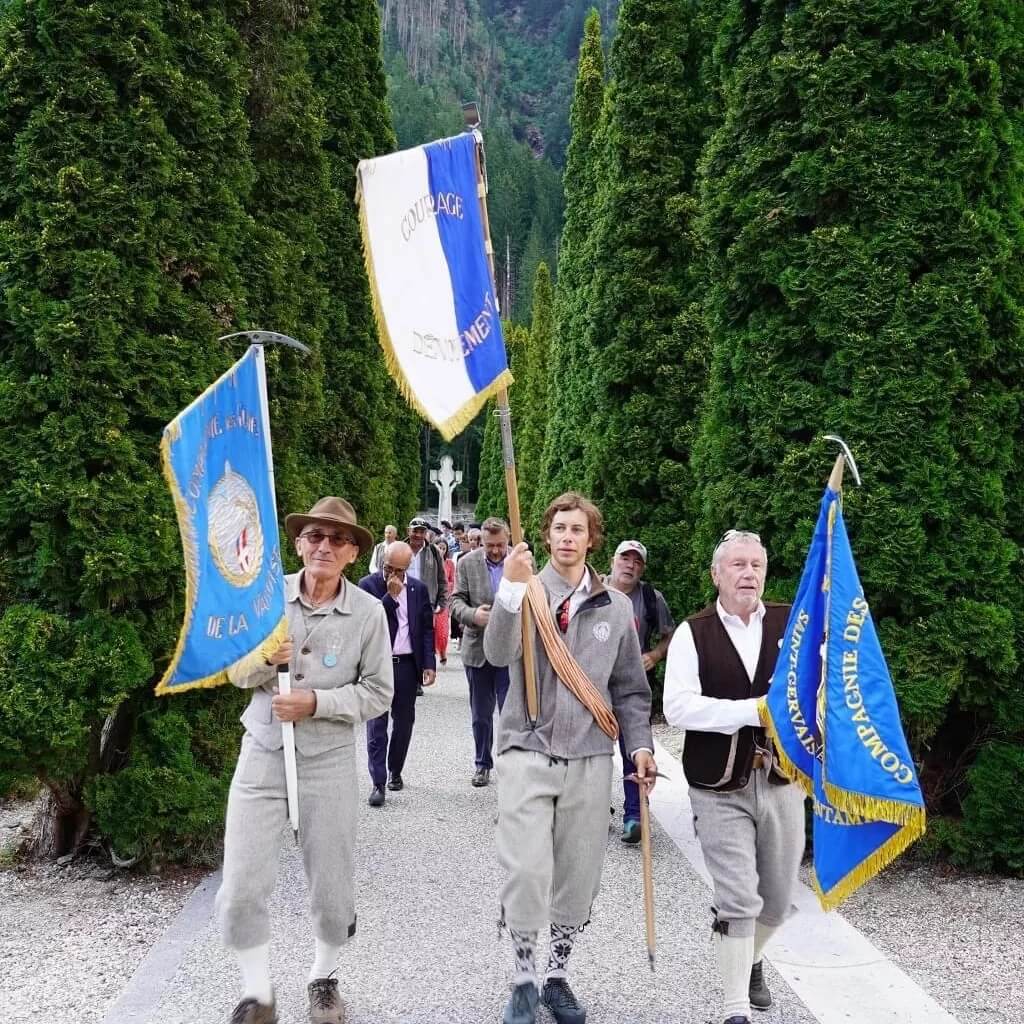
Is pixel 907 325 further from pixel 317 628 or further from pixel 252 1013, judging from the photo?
pixel 252 1013

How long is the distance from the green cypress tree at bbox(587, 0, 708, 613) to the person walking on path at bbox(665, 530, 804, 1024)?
726 centimetres

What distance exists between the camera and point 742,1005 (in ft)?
11.6

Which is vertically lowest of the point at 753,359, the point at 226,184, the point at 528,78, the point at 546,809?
the point at 546,809

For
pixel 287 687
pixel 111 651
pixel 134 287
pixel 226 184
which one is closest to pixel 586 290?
pixel 226 184

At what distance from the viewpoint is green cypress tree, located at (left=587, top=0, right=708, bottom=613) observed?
11.5 metres

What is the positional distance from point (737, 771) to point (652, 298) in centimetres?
882

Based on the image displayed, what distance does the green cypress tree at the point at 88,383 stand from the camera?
195 inches

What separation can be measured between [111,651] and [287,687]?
183cm

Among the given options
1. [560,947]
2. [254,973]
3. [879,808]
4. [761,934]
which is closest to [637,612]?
[761,934]

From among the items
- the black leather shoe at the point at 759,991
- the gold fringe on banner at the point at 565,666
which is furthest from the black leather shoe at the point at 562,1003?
the gold fringe on banner at the point at 565,666

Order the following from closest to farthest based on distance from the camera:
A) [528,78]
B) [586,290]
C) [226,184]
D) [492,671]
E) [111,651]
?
[111,651], [226,184], [492,671], [586,290], [528,78]

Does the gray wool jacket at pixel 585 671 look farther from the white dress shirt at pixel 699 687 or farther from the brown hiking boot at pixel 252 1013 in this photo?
the brown hiking boot at pixel 252 1013

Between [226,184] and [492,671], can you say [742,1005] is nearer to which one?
[492,671]

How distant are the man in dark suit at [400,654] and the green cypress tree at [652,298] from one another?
4.07m
